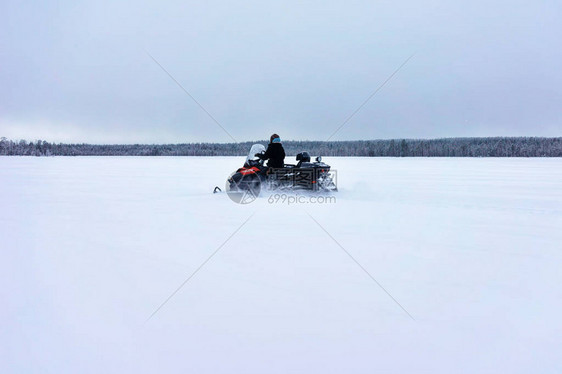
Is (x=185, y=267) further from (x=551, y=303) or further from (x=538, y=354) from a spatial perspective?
(x=551, y=303)

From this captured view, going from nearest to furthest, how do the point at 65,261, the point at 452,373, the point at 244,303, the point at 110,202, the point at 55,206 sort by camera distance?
the point at 452,373 < the point at 244,303 < the point at 65,261 < the point at 55,206 < the point at 110,202

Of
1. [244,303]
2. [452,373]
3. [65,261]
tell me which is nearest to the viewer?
[452,373]

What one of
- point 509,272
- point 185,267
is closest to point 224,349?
point 185,267

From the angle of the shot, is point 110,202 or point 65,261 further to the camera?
point 110,202

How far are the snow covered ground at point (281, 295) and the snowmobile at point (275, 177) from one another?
10.1ft

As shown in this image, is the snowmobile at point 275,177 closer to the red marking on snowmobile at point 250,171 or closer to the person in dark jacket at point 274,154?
the red marking on snowmobile at point 250,171

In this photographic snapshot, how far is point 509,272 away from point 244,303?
279 centimetres

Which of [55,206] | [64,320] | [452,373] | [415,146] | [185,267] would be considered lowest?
[452,373]

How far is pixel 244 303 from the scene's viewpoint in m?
2.96

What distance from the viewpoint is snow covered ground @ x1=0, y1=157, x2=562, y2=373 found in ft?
7.41

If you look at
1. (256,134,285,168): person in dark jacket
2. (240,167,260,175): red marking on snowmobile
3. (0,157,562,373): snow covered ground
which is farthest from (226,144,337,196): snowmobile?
(0,157,562,373): snow covered ground

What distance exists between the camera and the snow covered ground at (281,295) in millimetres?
2260

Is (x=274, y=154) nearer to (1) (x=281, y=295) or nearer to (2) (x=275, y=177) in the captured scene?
(2) (x=275, y=177)

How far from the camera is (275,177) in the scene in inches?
392
